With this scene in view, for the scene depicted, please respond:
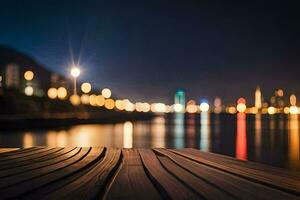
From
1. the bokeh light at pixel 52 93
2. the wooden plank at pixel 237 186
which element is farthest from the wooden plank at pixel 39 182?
the bokeh light at pixel 52 93

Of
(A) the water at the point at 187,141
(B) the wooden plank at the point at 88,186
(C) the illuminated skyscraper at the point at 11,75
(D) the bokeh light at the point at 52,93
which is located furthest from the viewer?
(D) the bokeh light at the point at 52,93

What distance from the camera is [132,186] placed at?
4.45 m

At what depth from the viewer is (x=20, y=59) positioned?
167125mm

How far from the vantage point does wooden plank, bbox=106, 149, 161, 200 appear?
3881 mm

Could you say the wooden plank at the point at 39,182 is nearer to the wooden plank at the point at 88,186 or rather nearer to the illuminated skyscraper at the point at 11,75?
the wooden plank at the point at 88,186

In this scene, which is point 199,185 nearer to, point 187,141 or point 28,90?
point 187,141

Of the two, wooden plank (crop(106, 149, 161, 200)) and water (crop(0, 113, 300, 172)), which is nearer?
wooden plank (crop(106, 149, 161, 200))

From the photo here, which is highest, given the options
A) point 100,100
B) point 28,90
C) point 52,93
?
point 28,90

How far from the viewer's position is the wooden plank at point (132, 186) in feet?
12.7

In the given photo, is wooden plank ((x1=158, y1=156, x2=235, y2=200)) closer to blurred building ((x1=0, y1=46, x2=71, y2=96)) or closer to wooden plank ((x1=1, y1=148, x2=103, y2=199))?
wooden plank ((x1=1, y1=148, x2=103, y2=199))

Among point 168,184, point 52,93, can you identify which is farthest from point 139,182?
point 52,93

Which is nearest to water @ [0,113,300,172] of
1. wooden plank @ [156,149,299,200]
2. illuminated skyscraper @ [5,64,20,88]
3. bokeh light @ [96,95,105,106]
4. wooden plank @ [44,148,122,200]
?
wooden plank @ [156,149,299,200]

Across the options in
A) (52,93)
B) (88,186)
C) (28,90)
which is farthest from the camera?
(52,93)

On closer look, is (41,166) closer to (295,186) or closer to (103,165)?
(103,165)
